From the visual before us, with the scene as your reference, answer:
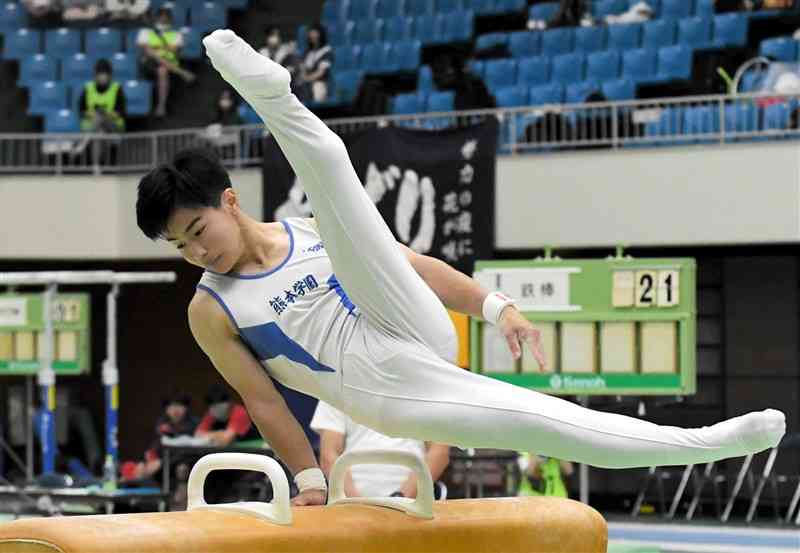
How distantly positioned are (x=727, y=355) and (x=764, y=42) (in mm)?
3240

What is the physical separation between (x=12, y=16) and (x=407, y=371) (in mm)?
16248

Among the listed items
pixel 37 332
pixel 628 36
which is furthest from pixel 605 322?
pixel 37 332

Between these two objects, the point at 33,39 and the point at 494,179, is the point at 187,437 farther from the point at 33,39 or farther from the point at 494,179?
the point at 33,39

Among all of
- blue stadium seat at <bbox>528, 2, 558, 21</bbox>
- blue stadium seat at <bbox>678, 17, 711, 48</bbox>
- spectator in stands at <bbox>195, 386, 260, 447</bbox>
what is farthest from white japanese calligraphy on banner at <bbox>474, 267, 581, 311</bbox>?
blue stadium seat at <bbox>528, 2, 558, 21</bbox>

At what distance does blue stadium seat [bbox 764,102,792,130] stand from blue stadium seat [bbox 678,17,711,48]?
2024 mm

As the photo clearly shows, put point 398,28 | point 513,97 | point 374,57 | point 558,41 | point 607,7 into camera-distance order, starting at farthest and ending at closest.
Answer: point 398,28
point 374,57
point 607,7
point 558,41
point 513,97

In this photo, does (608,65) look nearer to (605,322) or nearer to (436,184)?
(436,184)

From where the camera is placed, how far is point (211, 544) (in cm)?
377

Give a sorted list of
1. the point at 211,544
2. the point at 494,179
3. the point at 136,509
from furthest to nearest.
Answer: the point at 494,179
the point at 136,509
the point at 211,544

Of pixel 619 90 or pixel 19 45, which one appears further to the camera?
pixel 19 45

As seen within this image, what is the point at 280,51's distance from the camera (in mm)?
17031

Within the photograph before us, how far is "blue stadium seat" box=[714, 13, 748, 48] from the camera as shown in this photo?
1489 centimetres

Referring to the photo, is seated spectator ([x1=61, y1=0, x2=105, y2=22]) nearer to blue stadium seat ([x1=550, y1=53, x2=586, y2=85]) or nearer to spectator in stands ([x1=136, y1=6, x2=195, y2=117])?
spectator in stands ([x1=136, y1=6, x2=195, y2=117])

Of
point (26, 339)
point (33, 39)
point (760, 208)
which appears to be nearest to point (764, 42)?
point (760, 208)
